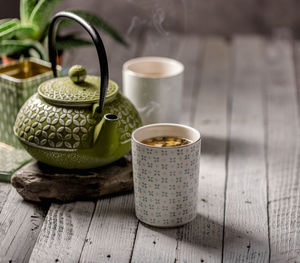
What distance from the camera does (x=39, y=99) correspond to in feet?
3.19

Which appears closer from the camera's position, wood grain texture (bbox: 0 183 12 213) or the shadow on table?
wood grain texture (bbox: 0 183 12 213)

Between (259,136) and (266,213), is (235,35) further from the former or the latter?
(266,213)

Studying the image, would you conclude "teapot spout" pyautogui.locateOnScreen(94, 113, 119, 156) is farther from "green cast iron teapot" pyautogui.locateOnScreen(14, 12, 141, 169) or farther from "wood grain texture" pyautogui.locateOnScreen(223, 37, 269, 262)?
"wood grain texture" pyautogui.locateOnScreen(223, 37, 269, 262)

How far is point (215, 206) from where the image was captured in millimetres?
972

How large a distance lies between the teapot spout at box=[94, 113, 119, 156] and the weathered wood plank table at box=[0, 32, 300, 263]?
0.35 ft

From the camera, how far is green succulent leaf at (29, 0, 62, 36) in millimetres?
1194

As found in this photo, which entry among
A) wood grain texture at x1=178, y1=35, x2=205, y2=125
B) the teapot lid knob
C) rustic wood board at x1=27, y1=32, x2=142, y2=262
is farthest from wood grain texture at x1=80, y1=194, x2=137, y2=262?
wood grain texture at x1=178, y1=35, x2=205, y2=125

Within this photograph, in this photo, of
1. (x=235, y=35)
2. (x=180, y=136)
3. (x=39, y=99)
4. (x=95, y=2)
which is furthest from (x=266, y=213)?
(x=95, y=2)

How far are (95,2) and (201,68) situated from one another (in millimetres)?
606

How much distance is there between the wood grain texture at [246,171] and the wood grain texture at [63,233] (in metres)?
0.23

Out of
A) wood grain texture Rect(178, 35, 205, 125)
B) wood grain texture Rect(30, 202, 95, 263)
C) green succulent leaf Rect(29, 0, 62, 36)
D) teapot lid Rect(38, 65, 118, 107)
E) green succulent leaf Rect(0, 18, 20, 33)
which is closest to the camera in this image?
wood grain texture Rect(30, 202, 95, 263)

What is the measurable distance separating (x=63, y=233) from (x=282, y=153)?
0.53 meters

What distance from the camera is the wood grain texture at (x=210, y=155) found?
0.85 metres

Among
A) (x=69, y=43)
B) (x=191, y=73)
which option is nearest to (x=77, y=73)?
(x=69, y=43)
